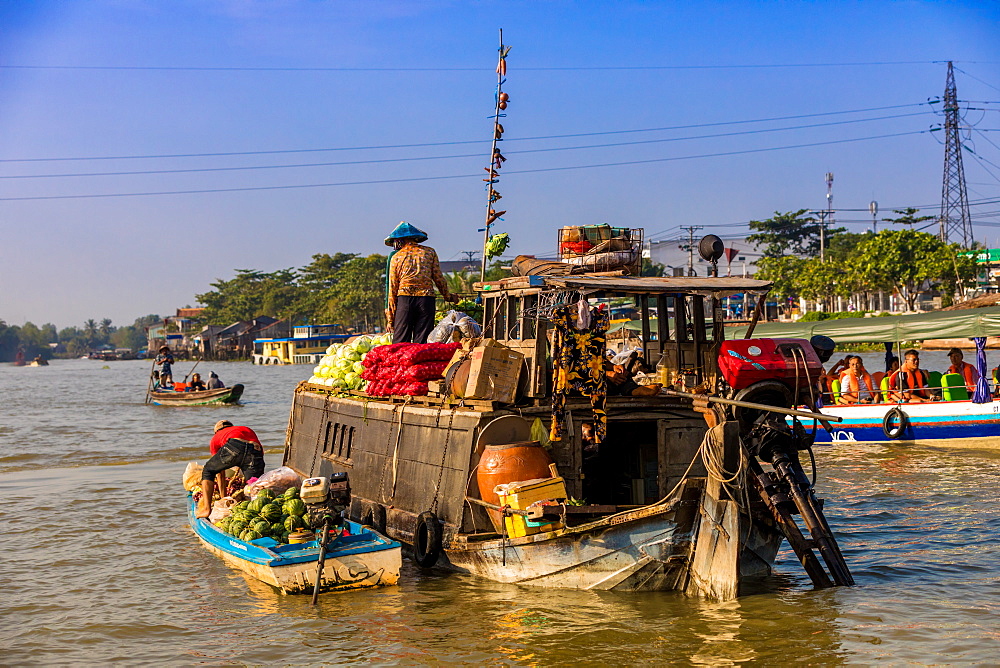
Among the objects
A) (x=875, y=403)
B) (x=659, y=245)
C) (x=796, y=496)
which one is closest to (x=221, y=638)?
(x=796, y=496)

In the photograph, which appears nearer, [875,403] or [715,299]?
[715,299]

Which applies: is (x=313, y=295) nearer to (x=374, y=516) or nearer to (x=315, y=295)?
(x=315, y=295)

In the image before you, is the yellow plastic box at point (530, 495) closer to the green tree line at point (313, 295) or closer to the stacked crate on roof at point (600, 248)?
the stacked crate on roof at point (600, 248)

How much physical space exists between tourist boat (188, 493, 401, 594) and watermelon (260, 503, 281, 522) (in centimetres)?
42

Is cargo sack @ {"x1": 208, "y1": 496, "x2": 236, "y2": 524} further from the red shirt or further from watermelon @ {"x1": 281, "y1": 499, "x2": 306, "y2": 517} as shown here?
watermelon @ {"x1": 281, "y1": 499, "x2": 306, "y2": 517}

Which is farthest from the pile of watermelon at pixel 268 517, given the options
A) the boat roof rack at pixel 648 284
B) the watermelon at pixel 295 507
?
the boat roof rack at pixel 648 284

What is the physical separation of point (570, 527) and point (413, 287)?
18.9 ft

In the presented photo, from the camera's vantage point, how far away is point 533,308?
414 inches

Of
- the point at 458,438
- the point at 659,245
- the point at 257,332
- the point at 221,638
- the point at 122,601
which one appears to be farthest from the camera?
the point at 257,332

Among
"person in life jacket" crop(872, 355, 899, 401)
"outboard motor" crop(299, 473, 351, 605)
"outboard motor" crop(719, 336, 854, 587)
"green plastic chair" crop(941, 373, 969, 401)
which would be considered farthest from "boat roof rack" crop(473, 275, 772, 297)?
"person in life jacket" crop(872, 355, 899, 401)

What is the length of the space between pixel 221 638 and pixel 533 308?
4754mm

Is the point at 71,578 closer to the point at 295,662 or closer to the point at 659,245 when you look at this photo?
the point at 295,662

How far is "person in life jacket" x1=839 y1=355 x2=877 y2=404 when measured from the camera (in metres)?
22.4

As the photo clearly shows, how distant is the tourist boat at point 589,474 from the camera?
28.7 ft
